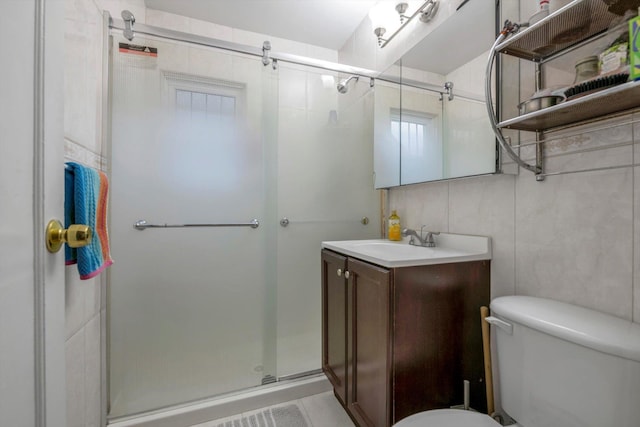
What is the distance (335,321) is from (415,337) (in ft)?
1.74

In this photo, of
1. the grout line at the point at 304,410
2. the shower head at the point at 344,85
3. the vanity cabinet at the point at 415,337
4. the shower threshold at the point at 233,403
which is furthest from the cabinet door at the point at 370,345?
the shower head at the point at 344,85

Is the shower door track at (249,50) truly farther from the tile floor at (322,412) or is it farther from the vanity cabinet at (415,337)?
the tile floor at (322,412)

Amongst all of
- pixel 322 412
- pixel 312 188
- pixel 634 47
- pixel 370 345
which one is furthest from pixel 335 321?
pixel 634 47

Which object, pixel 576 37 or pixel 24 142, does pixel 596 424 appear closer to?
pixel 576 37

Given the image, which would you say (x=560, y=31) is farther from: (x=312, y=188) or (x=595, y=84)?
(x=312, y=188)

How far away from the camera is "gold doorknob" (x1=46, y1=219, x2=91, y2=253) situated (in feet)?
1.56

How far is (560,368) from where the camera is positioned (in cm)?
74

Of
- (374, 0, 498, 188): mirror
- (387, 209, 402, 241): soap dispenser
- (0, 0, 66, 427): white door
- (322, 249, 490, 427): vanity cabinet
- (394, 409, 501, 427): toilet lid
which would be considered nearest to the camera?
(0, 0, 66, 427): white door

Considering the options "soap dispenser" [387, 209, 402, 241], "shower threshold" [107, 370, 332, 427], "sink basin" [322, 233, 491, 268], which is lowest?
"shower threshold" [107, 370, 332, 427]

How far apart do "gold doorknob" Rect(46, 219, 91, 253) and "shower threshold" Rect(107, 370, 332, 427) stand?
1.33 meters

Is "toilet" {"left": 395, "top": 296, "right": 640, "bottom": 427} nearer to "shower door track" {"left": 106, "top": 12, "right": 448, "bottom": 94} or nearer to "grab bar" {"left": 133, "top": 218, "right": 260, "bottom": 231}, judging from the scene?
"shower door track" {"left": 106, "top": 12, "right": 448, "bottom": 94}

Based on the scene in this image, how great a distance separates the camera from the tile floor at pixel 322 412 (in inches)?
55.6

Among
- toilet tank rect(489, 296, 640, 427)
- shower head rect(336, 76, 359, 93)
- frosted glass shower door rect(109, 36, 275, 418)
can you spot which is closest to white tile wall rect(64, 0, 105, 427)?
frosted glass shower door rect(109, 36, 275, 418)

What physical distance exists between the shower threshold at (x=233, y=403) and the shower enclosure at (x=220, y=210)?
38 millimetres
